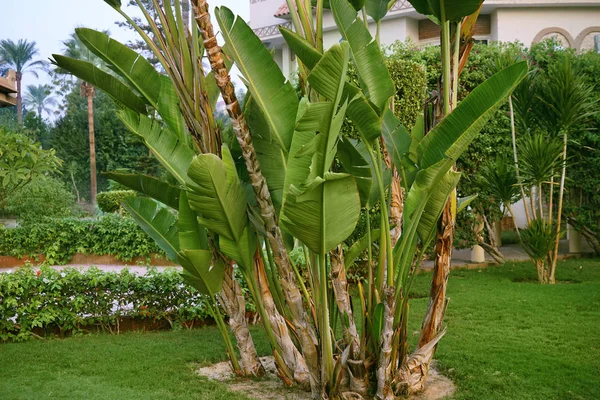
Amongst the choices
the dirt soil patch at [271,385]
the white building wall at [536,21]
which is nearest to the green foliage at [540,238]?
the dirt soil patch at [271,385]

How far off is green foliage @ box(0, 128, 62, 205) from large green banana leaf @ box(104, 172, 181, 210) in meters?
6.75

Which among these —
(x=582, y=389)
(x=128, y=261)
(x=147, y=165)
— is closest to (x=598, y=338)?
(x=582, y=389)

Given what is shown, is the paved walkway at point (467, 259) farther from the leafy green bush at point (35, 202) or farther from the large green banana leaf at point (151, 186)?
the large green banana leaf at point (151, 186)

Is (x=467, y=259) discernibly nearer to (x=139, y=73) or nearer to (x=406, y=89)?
(x=406, y=89)

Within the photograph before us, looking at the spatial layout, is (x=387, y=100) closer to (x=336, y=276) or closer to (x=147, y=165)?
(x=336, y=276)

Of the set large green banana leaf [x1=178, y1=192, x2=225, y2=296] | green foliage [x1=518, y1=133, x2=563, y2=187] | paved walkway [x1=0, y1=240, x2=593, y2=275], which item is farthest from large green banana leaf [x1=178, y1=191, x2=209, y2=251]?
paved walkway [x1=0, y1=240, x2=593, y2=275]

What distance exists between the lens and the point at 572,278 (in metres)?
10.8

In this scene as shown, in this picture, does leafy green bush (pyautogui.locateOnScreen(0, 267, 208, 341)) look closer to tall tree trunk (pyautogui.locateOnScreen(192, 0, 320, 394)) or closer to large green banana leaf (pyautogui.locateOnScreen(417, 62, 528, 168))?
tall tree trunk (pyautogui.locateOnScreen(192, 0, 320, 394))

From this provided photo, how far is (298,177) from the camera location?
4.18m

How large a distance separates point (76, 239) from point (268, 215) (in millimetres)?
10246

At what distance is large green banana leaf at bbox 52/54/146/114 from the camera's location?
4.86 m

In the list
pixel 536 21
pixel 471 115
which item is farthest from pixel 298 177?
pixel 536 21

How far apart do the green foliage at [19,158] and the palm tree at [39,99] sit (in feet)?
203

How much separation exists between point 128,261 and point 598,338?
9.69 meters
